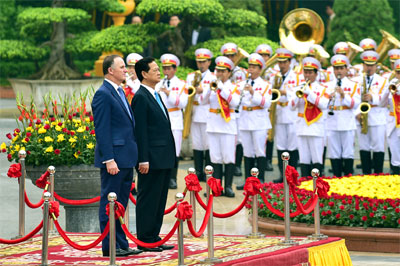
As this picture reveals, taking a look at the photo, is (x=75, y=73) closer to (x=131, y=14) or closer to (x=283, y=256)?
(x=131, y=14)

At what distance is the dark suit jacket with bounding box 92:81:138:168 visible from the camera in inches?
352

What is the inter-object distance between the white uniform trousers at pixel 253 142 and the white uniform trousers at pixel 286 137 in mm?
858

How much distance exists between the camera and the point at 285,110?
16500 millimetres

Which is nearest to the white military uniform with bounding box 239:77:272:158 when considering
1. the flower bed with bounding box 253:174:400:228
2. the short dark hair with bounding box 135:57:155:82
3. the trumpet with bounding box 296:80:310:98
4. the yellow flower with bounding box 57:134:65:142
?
the trumpet with bounding box 296:80:310:98

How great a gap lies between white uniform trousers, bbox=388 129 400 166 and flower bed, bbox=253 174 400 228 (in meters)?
3.30

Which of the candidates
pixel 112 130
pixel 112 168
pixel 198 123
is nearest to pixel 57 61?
pixel 198 123

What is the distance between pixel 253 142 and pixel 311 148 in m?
0.89

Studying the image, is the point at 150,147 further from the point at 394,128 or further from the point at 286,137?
the point at 286,137

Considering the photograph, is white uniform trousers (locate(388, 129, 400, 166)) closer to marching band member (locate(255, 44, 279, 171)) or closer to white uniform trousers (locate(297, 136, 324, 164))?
white uniform trousers (locate(297, 136, 324, 164))

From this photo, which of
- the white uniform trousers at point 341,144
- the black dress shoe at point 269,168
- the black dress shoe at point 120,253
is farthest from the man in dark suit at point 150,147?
the black dress shoe at point 269,168

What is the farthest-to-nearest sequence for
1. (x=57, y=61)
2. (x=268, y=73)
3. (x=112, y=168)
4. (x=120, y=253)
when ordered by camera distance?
(x=57, y=61)
(x=268, y=73)
(x=120, y=253)
(x=112, y=168)

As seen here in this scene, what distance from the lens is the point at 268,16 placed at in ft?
99.4

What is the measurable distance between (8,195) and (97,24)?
1793cm

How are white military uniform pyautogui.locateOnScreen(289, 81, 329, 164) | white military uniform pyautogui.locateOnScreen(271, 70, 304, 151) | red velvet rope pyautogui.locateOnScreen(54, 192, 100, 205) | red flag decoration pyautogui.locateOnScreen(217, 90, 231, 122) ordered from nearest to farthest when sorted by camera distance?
red velvet rope pyautogui.locateOnScreen(54, 192, 100, 205), red flag decoration pyautogui.locateOnScreen(217, 90, 231, 122), white military uniform pyautogui.locateOnScreen(289, 81, 329, 164), white military uniform pyautogui.locateOnScreen(271, 70, 304, 151)
